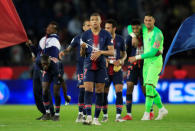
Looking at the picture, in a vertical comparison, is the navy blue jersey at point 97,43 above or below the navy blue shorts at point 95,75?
above

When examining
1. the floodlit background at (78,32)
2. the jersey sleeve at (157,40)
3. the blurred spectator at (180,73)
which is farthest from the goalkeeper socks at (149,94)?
the blurred spectator at (180,73)

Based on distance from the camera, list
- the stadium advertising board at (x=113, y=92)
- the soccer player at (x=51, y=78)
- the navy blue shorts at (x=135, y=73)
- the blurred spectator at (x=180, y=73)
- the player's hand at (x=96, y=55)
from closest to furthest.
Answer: the player's hand at (x=96, y=55), the soccer player at (x=51, y=78), the navy blue shorts at (x=135, y=73), the stadium advertising board at (x=113, y=92), the blurred spectator at (x=180, y=73)

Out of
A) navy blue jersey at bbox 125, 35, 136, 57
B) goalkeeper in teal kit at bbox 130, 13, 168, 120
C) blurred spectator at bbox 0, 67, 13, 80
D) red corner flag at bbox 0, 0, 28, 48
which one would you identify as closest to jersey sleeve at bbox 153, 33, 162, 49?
goalkeeper in teal kit at bbox 130, 13, 168, 120

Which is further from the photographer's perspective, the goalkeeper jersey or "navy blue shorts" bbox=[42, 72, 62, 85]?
"navy blue shorts" bbox=[42, 72, 62, 85]

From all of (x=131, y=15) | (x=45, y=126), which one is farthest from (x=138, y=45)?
(x=131, y=15)

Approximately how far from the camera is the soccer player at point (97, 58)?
39.6 ft

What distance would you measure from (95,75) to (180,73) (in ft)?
36.4

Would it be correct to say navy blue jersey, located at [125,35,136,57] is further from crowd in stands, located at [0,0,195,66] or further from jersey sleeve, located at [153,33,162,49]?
crowd in stands, located at [0,0,195,66]

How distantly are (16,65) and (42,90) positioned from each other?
9536 millimetres

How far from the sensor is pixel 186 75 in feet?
74.6

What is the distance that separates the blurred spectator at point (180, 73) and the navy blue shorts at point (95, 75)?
11.0 m

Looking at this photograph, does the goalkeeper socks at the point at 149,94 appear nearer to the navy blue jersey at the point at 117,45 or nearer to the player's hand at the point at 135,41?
the navy blue jersey at the point at 117,45

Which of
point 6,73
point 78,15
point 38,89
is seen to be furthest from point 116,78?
point 78,15

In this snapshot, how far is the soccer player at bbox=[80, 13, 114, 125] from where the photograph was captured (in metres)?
12.1
